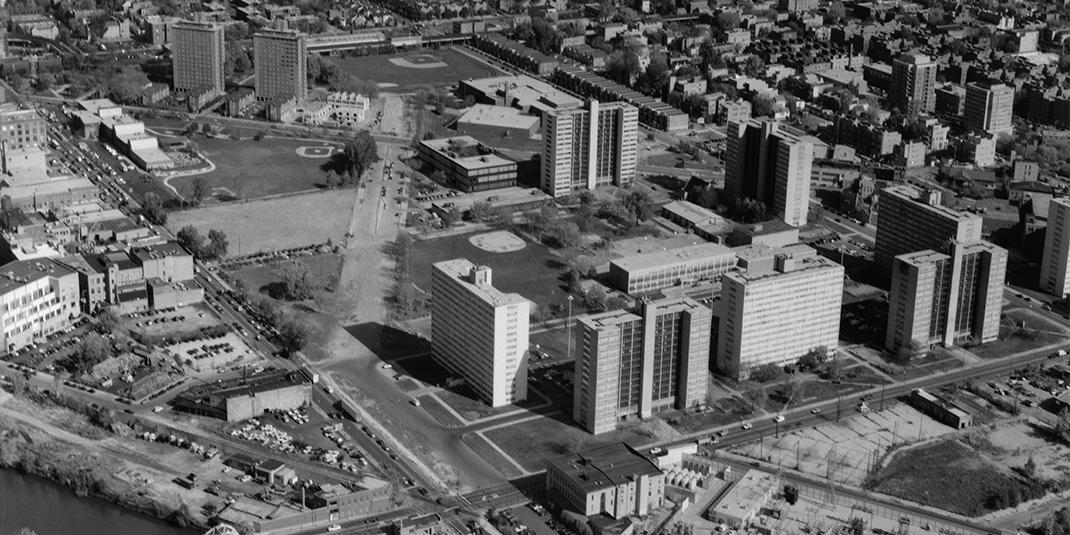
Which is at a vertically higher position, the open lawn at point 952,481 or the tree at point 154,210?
the tree at point 154,210

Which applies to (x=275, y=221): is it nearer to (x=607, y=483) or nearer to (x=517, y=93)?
(x=517, y=93)

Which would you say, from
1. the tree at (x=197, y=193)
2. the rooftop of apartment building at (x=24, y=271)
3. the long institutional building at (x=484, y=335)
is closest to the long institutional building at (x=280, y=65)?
the tree at (x=197, y=193)

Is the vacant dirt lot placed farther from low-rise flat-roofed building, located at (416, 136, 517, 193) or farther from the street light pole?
low-rise flat-roofed building, located at (416, 136, 517, 193)

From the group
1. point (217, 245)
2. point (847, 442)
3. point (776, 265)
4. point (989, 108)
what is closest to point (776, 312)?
point (776, 265)

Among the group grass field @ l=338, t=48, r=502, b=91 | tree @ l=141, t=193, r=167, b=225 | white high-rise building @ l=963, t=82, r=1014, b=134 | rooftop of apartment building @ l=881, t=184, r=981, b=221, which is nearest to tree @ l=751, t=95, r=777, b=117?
white high-rise building @ l=963, t=82, r=1014, b=134

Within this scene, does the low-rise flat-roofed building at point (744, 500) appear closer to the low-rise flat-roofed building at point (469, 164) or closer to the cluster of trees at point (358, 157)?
the low-rise flat-roofed building at point (469, 164)

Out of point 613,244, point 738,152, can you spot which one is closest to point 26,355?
point 613,244
